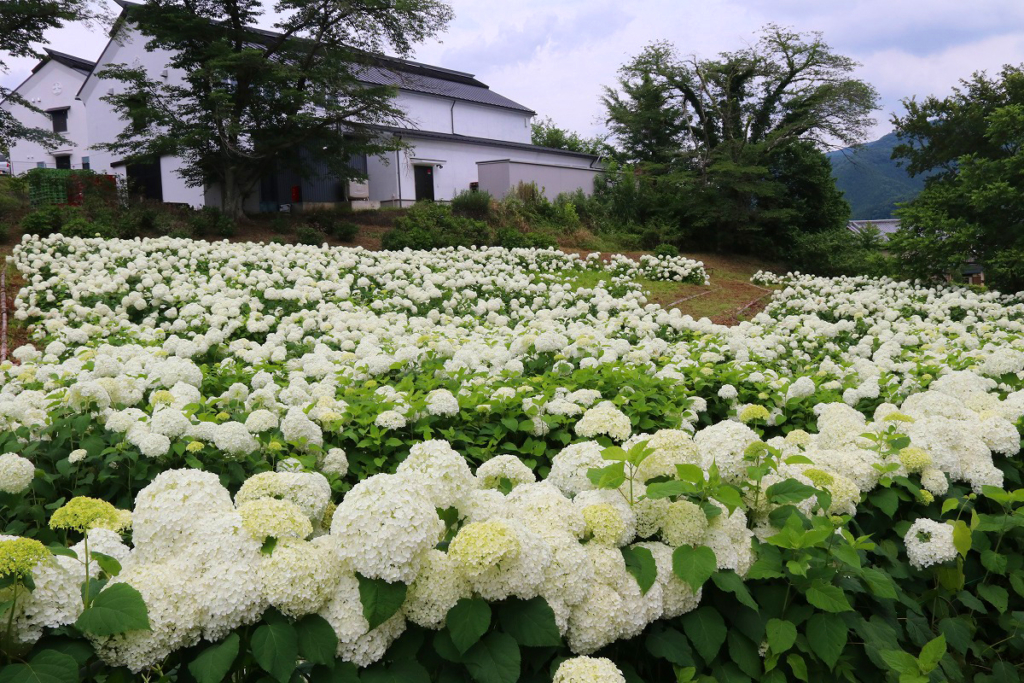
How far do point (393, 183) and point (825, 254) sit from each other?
16.6 metres

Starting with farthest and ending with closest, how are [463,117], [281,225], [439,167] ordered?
1. [463,117]
2. [439,167]
3. [281,225]

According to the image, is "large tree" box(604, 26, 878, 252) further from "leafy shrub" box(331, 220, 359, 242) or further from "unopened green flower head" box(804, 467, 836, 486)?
"unopened green flower head" box(804, 467, 836, 486)

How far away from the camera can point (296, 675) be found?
165cm

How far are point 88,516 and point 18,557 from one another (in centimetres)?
29

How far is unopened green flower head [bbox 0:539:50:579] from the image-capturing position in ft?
4.73

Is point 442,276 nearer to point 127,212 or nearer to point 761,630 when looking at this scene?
point 761,630

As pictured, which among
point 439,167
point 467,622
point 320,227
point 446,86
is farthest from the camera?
point 446,86

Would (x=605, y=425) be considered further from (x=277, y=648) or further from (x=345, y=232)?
(x=345, y=232)

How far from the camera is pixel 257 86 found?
20859 mm

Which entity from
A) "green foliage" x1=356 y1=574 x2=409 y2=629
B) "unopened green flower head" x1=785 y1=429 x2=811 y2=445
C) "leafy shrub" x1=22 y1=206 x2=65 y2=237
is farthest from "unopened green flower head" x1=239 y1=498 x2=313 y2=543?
"leafy shrub" x1=22 y1=206 x2=65 y2=237

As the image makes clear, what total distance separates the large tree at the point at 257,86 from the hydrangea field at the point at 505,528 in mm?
16957

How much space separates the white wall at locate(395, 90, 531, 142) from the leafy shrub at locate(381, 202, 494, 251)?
10443 mm

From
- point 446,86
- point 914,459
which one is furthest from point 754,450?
point 446,86

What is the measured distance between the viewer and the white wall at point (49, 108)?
112 ft
